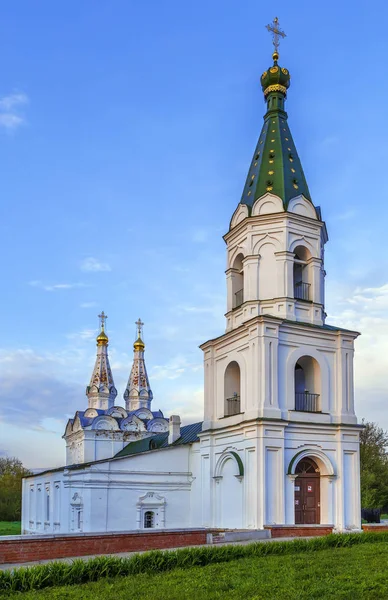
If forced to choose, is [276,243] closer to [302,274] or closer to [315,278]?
[302,274]

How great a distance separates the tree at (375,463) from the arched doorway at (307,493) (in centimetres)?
1691

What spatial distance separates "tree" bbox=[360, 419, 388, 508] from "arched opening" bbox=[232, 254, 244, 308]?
17.9 m

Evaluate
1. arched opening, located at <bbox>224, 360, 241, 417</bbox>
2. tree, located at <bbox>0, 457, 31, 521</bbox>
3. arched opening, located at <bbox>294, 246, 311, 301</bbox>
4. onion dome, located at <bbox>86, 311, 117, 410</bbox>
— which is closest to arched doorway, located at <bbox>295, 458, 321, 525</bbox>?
arched opening, located at <bbox>224, 360, 241, 417</bbox>

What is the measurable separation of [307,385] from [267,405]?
2764 millimetres

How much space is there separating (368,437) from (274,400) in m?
25.6

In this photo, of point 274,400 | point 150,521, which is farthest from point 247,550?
point 150,521

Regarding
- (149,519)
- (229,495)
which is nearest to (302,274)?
(229,495)

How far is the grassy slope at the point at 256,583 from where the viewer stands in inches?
377

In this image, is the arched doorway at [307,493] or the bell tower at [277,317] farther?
the bell tower at [277,317]

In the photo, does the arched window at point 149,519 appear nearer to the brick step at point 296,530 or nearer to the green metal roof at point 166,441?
the green metal roof at point 166,441

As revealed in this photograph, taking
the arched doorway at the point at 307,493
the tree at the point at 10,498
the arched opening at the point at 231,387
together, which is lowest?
the tree at the point at 10,498

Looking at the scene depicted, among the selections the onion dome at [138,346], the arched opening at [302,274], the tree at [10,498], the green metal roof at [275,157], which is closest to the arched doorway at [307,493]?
the arched opening at [302,274]

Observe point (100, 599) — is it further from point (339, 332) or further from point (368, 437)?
point (368, 437)

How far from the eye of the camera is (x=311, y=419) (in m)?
22.7
